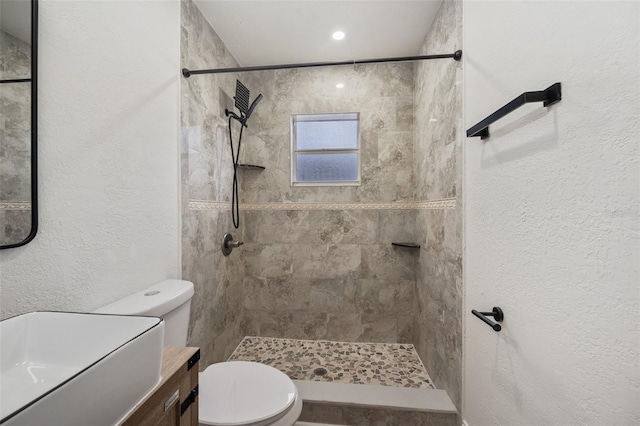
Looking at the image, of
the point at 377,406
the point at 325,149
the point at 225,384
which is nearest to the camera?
the point at 225,384

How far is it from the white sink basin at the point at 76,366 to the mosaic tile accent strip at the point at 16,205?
0.30m

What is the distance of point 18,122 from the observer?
2.37 feet

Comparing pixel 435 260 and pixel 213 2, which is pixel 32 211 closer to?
pixel 213 2

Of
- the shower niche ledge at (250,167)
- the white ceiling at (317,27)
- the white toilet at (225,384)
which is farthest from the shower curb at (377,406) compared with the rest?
the white ceiling at (317,27)

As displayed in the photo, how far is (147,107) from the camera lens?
121cm

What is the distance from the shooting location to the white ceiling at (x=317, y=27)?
1595mm

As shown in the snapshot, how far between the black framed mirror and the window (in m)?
1.68

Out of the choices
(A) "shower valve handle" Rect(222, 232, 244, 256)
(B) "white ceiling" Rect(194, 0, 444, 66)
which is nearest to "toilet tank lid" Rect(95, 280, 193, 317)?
(A) "shower valve handle" Rect(222, 232, 244, 256)

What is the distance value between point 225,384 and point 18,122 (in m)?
1.21

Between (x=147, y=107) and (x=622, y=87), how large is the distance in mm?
1640

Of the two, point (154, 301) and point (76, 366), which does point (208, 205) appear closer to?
point (154, 301)

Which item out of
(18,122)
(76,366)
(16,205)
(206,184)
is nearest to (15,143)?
(18,122)

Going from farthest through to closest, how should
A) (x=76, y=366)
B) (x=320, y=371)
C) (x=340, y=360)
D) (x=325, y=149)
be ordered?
1. (x=325, y=149)
2. (x=340, y=360)
3. (x=320, y=371)
4. (x=76, y=366)

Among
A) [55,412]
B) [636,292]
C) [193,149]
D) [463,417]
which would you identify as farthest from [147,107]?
[463,417]
